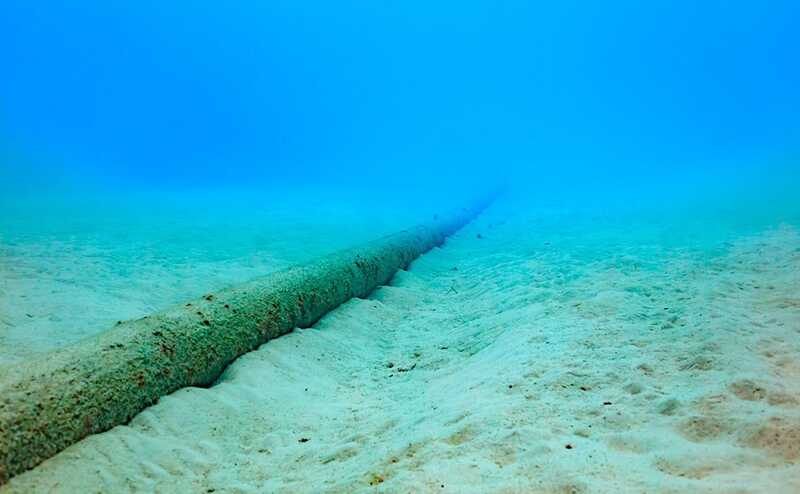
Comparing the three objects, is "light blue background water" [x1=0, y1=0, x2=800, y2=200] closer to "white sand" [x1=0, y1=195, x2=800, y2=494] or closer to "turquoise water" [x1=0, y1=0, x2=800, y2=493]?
"turquoise water" [x1=0, y1=0, x2=800, y2=493]

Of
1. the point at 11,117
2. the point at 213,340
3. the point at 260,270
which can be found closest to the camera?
the point at 213,340

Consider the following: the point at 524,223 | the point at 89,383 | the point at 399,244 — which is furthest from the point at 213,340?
the point at 524,223

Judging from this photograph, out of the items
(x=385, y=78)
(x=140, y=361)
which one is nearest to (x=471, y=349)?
(x=140, y=361)

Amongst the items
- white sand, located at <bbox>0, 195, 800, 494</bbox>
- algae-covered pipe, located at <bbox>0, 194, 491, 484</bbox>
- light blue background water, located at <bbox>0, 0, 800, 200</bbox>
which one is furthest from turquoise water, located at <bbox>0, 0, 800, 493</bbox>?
light blue background water, located at <bbox>0, 0, 800, 200</bbox>

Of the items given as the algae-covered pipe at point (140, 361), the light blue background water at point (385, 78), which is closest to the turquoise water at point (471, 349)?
the algae-covered pipe at point (140, 361)

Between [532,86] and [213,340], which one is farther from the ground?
[532,86]

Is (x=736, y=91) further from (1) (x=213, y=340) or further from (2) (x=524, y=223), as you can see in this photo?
(1) (x=213, y=340)

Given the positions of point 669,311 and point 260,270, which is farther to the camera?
point 260,270

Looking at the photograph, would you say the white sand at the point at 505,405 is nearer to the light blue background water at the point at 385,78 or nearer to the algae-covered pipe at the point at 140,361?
the algae-covered pipe at the point at 140,361
